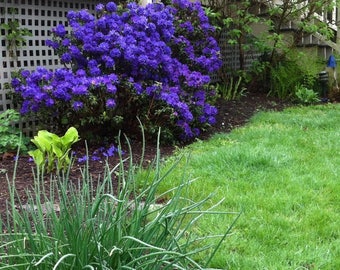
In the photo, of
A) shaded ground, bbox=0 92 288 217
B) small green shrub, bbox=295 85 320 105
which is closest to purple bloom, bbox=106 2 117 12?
shaded ground, bbox=0 92 288 217

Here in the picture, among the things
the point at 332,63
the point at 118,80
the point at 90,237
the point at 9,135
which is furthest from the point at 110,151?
the point at 332,63

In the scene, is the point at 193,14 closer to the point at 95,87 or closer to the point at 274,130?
the point at 274,130

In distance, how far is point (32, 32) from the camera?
5055mm

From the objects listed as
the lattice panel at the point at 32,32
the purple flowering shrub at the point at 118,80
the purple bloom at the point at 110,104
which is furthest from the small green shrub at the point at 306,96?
the purple bloom at the point at 110,104

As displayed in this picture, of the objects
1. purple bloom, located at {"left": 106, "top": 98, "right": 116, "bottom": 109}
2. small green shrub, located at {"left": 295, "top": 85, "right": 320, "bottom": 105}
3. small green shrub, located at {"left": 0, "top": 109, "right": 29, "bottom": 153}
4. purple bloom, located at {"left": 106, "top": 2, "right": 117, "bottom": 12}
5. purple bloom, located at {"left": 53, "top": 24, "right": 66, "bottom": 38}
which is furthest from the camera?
small green shrub, located at {"left": 295, "top": 85, "right": 320, "bottom": 105}

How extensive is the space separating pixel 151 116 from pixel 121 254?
3.02 m

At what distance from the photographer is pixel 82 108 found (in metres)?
4.41

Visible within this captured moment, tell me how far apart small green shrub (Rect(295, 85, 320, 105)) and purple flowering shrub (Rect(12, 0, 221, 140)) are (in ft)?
7.90

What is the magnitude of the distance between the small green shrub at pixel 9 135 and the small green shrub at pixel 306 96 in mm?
4222

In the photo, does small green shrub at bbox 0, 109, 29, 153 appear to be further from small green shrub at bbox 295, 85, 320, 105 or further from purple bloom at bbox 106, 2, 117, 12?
small green shrub at bbox 295, 85, 320, 105

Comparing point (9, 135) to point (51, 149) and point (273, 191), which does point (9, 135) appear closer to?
point (51, 149)

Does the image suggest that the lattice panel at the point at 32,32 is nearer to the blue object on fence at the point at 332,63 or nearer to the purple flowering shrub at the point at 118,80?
the purple flowering shrub at the point at 118,80

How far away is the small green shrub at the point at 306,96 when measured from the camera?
735 cm

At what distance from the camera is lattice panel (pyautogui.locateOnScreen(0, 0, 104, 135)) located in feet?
15.6
